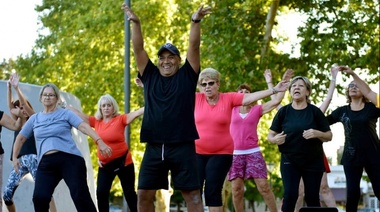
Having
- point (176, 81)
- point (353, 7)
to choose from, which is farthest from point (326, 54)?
point (176, 81)

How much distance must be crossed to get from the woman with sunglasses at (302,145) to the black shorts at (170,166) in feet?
7.84

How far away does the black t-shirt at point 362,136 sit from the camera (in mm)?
13730

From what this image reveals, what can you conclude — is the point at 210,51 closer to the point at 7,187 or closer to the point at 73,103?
the point at 73,103

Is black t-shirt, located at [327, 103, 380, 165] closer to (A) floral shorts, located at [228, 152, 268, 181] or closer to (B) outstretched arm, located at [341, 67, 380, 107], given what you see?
(A) floral shorts, located at [228, 152, 268, 181]

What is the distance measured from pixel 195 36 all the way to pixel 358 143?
14.8ft

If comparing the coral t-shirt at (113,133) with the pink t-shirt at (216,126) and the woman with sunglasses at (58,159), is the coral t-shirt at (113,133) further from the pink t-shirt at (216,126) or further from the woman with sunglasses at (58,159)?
the woman with sunglasses at (58,159)

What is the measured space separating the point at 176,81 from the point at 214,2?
772 inches

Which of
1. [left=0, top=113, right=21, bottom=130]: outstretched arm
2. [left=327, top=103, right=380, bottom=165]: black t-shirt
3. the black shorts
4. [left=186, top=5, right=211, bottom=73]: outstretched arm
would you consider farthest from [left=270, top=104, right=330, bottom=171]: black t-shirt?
[left=0, top=113, right=21, bottom=130]: outstretched arm

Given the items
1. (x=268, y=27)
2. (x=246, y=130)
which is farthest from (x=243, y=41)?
(x=246, y=130)

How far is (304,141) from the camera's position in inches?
487

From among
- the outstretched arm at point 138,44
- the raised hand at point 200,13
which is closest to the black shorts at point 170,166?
the outstretched arm at point 138,44

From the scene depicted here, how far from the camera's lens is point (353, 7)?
28.5 meters

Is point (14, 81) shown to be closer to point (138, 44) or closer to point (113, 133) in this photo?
point (113, 133)

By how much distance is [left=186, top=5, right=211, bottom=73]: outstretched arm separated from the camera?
10.0 meters
